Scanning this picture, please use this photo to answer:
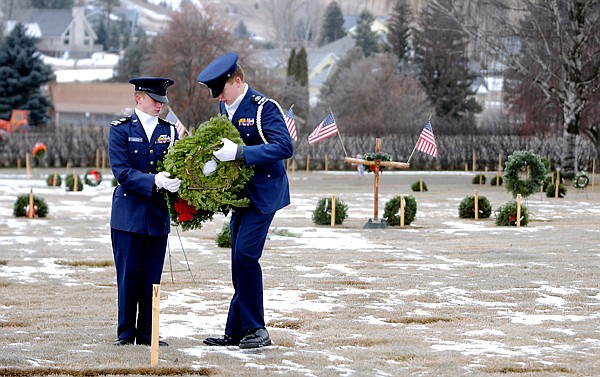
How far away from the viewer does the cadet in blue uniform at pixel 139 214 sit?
351 inches

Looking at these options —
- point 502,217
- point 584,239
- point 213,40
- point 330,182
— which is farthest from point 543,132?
point 584,239

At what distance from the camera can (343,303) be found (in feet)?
37.1

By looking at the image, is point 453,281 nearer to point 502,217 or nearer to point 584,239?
point 584,239

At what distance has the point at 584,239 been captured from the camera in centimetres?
1930

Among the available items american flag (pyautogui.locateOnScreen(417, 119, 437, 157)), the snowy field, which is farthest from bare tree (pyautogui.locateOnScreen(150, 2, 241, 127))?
the snowy field

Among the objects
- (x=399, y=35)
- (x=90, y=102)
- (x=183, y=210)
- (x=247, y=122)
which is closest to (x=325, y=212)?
(x=247, y=122)

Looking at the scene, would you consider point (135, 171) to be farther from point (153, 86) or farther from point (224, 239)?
point (224, 239)

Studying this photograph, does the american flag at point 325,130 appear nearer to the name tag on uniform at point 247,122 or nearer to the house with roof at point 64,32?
the name tag on uniform at point 247,122

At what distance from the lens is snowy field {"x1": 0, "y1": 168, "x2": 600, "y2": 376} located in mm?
8188

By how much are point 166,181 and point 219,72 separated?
0.88m

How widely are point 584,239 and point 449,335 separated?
10.5 metres

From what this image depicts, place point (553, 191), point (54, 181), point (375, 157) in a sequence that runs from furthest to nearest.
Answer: point (54, 181) → point (553, 191) → point (375, 157)

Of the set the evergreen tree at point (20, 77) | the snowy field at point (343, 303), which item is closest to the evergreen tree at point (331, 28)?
the evergreen tree at point (20, 77)

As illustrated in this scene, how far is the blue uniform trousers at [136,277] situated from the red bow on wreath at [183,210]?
42cm
